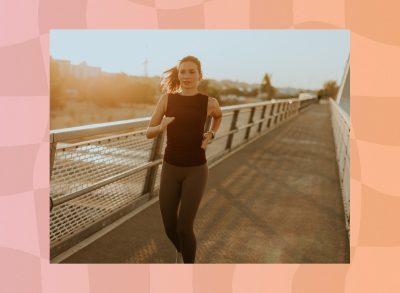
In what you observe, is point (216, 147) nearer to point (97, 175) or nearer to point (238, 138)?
point (238, 138)

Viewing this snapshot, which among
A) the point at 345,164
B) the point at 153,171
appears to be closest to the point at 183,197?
the point at 153,171

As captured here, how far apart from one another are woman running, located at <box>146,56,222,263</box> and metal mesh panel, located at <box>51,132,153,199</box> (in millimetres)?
956

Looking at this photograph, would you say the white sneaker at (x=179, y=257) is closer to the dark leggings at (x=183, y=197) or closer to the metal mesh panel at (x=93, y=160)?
the dark leggings at (x=183, y=197)

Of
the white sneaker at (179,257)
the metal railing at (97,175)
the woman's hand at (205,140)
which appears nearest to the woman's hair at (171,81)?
the woman's hand at (205,140)

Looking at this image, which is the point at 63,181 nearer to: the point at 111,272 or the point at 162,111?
the point at 111,272

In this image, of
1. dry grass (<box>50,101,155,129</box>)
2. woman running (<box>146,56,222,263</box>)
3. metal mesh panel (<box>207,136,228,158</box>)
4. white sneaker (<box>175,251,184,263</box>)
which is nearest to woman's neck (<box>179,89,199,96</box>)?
woman running (<box>146,56,222,263</box>)

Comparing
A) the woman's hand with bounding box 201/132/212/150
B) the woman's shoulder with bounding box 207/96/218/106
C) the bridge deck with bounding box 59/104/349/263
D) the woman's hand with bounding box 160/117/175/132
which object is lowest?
the bridge deck with bounding box 59/104/349/263

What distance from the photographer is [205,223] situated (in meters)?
4.91

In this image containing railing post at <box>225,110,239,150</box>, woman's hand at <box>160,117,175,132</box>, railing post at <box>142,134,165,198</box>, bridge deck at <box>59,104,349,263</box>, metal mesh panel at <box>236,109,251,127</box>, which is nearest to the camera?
woman's hand at <box>160,117,175,132</box>

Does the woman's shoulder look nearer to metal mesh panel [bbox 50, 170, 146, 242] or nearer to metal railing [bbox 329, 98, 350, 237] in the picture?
metal mesh panel [bbox 50, 170, 146, 242]

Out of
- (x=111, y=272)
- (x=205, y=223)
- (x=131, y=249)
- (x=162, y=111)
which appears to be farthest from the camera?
(x=205, y=223)

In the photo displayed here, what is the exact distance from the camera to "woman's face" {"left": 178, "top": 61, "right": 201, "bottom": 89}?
3.44 m
